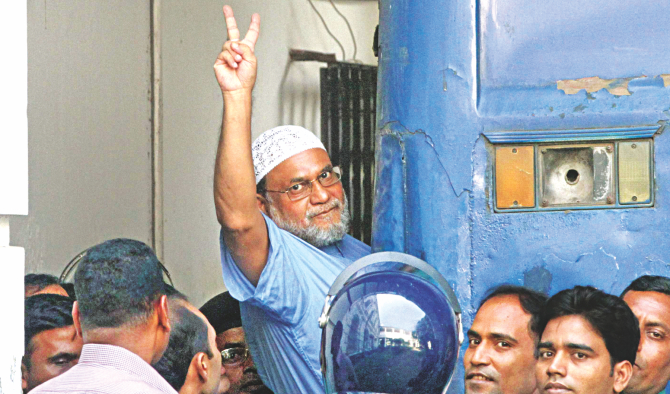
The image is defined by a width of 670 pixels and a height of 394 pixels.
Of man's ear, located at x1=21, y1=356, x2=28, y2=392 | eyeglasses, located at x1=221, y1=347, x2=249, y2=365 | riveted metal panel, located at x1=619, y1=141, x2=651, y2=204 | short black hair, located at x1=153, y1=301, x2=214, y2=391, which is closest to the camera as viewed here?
riveted metal panel, located at x1=619, y1=141, x2=651, y2=204

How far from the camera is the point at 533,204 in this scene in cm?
248

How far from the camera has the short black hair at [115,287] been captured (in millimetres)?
2287

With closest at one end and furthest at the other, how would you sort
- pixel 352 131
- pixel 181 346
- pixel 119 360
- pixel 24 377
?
pixel 119 360 → pixel 181 346 → pixel 24 377 → pixel 352 131

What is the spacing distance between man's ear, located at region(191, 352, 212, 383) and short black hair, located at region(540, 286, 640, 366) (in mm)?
961

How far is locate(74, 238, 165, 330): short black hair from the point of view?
7.50 ft

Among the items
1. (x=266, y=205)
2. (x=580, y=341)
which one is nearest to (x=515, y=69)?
(x=580, y=341)

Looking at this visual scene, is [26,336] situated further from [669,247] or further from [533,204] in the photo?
[669,247]

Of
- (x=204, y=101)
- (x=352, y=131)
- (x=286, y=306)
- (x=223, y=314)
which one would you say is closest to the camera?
(x=286, y=306)

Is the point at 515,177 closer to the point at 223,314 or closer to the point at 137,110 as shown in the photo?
the point at 223,314

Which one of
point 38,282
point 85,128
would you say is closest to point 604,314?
point 38,282

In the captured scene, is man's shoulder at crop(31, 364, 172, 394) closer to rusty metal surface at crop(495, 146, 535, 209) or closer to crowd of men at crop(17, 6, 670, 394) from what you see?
crowd of men at crop(17, 6, 670, 394)

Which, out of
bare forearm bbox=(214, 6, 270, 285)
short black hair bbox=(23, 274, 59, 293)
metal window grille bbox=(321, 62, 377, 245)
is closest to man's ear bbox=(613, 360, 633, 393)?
bare forearm bbox=(214, 6, 270, 285)

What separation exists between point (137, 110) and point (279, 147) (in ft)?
6.81

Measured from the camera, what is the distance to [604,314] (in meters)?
2.41
